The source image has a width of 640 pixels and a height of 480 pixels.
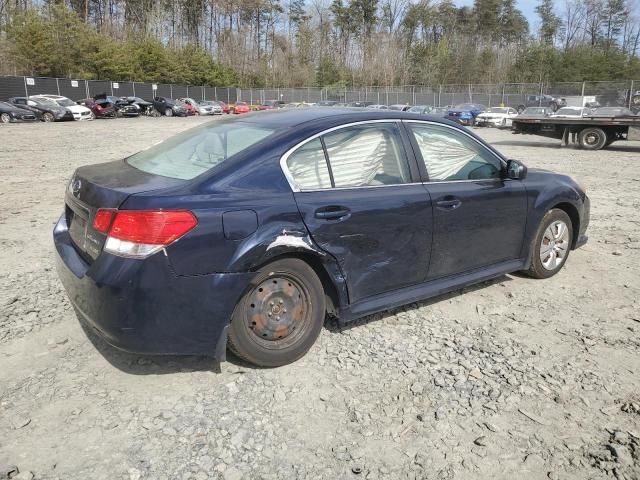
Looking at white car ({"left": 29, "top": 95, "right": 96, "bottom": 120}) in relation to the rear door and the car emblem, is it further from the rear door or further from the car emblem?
the rear door

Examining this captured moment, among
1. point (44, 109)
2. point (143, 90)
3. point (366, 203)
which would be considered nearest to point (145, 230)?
point (366, 203)

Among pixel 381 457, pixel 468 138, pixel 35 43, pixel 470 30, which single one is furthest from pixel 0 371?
pixel 470 30

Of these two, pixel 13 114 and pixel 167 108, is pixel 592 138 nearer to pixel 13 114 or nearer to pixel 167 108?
pixel 13 114

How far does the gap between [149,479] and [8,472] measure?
0.65 m

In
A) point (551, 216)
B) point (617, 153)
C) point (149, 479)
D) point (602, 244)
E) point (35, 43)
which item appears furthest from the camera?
point (35, 43)

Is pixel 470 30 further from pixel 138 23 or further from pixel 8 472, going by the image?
pixel 8 472

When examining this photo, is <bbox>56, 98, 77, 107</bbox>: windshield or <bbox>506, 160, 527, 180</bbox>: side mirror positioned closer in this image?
<bbox>506, 160, 527, 180</bbox>: side mirror

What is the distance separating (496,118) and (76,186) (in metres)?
33.7

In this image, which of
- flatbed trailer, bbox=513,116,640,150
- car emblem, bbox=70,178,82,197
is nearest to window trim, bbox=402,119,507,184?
car emblem, bbox=70,178,82,197

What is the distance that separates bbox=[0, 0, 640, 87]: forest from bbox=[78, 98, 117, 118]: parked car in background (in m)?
14.9

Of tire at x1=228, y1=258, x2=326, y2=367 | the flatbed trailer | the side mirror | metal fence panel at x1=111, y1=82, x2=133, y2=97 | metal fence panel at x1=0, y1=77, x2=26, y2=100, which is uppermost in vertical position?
metal fence panel at x1=111, y1=82, x2=133, y2=97

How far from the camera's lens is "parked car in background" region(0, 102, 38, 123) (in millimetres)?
A: 28484

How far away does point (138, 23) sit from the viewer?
7662cm

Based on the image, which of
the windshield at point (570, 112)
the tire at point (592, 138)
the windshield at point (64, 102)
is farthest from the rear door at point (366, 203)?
the windshield at point (64, 102)
